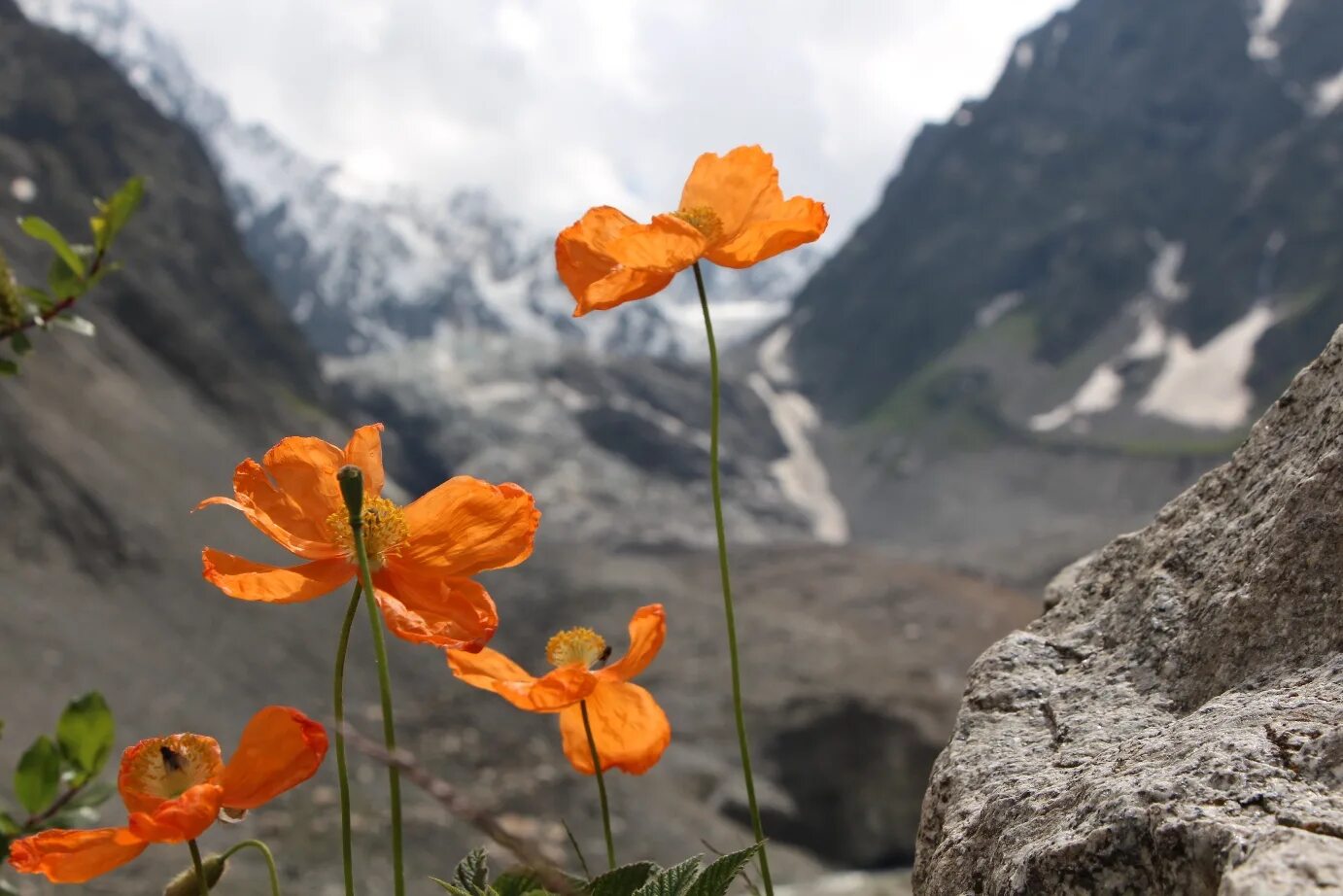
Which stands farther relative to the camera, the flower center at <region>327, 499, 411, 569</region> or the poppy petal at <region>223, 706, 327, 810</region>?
the flower center at <region>327, 499, 411, 569</region>

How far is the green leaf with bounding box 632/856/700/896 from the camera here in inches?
49.4

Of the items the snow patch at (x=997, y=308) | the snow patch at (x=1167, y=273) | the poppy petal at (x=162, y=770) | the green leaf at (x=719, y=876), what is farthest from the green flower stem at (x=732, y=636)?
the snow patch at (x=997, y=308)

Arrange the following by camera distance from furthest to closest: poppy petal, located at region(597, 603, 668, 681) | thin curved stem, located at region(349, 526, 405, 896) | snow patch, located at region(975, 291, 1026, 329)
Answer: snow patch, located at region(975, 291, 1026, 329), poppy petal, located at region(597, 603, 668, 681), thin curved stem, located at region(349, 526, 405, 896)

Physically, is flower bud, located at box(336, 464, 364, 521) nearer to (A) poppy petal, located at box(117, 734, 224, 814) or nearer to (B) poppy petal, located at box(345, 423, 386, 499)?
(A) poppy petal, located at box(117, 734, 224, 814)

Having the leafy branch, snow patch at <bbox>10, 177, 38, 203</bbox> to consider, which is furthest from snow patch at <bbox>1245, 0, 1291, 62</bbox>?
the leafy branch

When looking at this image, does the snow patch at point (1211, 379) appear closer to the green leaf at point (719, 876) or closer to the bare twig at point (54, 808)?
the bare twig at point (54, 808)

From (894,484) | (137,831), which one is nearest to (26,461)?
(137,831)

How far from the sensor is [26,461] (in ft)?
104

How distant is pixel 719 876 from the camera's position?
1237mm

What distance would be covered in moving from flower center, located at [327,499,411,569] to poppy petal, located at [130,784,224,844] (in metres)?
0.33

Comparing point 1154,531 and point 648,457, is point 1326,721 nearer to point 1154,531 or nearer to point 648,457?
point 1154,531

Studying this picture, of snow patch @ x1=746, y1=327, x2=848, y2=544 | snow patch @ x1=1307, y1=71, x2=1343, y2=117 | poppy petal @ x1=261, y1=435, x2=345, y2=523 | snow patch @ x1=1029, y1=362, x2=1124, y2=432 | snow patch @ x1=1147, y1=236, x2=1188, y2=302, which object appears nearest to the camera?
poppy petal @ x1=261, y1=435, x2=345, y2=523

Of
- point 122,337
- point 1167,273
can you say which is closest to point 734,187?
point 122,337

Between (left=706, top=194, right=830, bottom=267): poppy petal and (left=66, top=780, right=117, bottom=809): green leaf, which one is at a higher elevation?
(left=706, top=194, right=830, bottom=267): poppy petal
